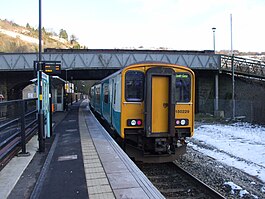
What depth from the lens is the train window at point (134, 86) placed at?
31.0 feet

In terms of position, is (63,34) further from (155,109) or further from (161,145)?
(161,145)

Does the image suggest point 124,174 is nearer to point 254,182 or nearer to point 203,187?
point 203,187

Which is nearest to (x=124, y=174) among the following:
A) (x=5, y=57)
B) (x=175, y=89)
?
(x=175, y=89)

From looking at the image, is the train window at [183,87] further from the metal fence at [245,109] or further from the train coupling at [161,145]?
the metal fence at [245,109]

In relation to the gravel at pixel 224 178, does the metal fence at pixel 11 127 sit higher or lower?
higher

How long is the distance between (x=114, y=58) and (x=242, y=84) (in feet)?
45.2

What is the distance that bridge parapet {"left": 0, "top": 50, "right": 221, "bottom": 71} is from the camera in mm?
32750

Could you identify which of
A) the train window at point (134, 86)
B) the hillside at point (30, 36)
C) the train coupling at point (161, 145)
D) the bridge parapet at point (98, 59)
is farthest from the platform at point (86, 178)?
the hillside at point (30, 36)

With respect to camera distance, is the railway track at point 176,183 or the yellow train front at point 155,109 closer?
the railway track at point 176,183

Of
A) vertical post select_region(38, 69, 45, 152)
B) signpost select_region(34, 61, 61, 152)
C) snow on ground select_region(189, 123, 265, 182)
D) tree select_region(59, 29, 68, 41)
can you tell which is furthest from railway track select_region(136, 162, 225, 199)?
tree select_region(59, 29, 68, 41)

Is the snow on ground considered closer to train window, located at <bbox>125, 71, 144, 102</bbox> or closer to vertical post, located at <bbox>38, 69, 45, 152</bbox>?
train window, located at <bbox>125, 71, 144, 102</bbox>

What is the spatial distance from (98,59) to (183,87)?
24348 mm

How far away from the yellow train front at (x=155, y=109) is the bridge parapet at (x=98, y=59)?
2351 cm

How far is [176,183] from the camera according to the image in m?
7.98
